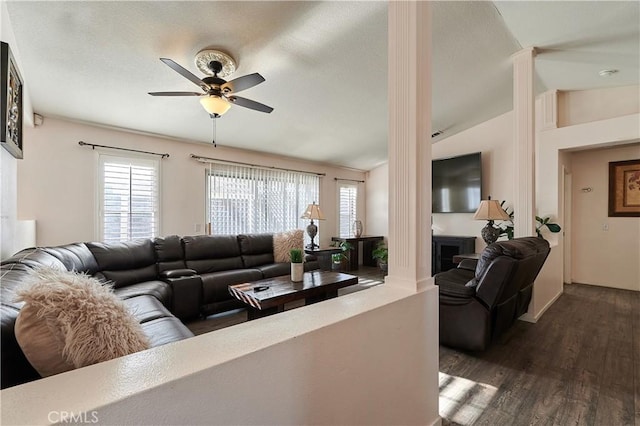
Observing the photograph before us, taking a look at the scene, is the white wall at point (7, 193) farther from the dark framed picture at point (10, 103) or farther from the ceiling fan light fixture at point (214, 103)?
the ceiling fan light fixture at point (214, 103)

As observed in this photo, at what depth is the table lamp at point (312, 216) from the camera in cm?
529

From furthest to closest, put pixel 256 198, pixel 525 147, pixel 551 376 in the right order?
pixel 256 198 < pixel 525 147 < pixel 551 376

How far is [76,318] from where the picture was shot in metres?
0.94

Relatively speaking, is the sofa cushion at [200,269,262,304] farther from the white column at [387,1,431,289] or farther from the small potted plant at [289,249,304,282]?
the white column at [387,1,431,289]

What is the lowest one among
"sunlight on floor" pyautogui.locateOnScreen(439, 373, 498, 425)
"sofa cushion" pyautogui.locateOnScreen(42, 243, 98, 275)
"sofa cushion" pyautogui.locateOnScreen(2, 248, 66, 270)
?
"sunlight on floor" pyautogui.locateOnScreen(439, 373, 498, 425)

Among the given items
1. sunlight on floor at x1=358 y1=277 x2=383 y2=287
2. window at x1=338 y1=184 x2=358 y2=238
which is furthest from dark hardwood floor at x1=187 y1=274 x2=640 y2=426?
window at x1=338 y1=184 x2=358 y2=238

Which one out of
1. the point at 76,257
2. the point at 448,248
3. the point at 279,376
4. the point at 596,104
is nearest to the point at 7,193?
the point at 76,257

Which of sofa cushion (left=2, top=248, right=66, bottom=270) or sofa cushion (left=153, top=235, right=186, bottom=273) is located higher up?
sofa cushion (left=2, top=248, right=66, bottom=270)

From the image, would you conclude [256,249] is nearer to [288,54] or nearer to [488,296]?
[288,54]

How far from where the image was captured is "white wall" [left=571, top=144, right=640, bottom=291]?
4328 mm

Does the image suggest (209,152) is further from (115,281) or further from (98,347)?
(98,347)

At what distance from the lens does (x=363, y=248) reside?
6688 mm

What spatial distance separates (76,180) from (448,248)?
6023mm

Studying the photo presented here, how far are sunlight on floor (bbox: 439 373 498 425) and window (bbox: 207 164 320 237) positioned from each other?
12.7 ft
